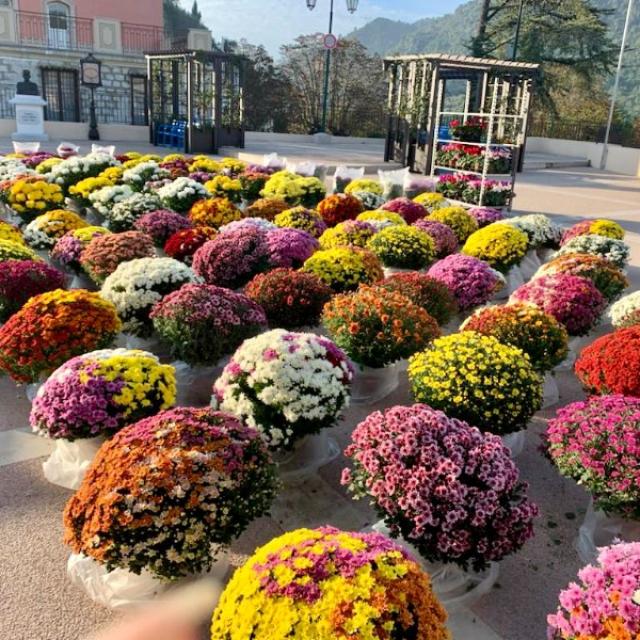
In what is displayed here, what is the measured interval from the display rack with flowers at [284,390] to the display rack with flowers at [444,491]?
640 mm

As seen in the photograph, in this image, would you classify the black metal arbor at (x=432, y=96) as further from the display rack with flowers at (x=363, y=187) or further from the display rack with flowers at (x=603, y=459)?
the display rack with flowers at (x=603, y=459)

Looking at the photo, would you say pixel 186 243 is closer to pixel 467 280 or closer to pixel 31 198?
pixel 467 280

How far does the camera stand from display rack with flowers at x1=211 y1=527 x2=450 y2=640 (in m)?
2.30

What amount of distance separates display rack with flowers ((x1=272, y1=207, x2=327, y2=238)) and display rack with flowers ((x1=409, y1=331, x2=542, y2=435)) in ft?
17.5

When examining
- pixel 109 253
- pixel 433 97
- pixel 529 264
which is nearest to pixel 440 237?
pixel 529 264

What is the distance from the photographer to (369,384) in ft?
18.5

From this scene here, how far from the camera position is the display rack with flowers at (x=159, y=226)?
9250mm

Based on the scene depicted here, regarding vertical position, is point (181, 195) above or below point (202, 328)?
above

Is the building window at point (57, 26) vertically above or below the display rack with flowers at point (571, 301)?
above

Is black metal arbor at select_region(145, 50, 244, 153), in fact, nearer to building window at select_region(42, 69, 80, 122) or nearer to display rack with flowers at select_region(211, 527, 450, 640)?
building window at select_region(42, 69, 80, 122)

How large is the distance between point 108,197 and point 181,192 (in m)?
1.22

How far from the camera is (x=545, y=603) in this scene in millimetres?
3418

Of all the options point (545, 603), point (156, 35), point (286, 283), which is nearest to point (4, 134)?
point (156, 35)

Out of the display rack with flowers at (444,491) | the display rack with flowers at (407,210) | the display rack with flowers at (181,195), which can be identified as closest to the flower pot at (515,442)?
the display rack with flowers at (444,491)
